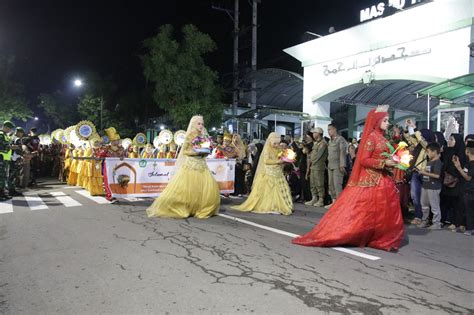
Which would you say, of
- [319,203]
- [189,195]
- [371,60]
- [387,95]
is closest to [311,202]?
[319,203]

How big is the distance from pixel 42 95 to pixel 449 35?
42.4 metres

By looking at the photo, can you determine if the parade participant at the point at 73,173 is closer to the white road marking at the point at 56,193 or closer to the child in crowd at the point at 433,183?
the white road marking at the point at 56,193

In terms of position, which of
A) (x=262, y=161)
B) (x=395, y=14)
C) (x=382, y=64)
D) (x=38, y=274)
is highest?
(x=395, y=14)

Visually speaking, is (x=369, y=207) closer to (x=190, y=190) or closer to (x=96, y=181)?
(x=190, y=190)

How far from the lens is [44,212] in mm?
8422

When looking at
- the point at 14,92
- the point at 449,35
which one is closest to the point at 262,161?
the point at 449,35

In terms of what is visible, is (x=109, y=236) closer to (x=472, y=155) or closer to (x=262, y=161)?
(x=262, y=161)

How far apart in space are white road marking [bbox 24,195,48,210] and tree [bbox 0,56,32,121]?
859 inches

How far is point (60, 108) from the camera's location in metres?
41.9

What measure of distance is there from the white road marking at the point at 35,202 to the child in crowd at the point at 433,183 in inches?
333

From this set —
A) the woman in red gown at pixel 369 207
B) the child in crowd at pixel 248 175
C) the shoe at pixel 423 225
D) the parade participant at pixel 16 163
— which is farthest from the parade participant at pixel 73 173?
the shoe at pixel 423 225

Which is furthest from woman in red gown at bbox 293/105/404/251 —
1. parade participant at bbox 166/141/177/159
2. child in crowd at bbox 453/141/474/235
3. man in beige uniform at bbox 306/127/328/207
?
parade participant at bbox 166/141/177/159

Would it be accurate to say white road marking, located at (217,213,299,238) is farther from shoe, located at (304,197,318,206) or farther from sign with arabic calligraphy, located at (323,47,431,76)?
sign with arabic calligraphy, located at (323,47,431,76)

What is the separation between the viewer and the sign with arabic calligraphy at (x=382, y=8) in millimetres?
13844
